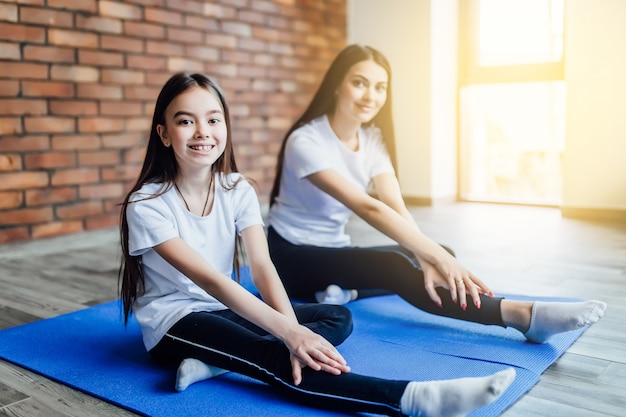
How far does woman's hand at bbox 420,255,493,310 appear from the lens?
5.06ft

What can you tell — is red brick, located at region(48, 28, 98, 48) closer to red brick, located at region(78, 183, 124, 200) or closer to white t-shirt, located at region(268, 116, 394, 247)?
red brick, located at region(78, 183, 124, 200)

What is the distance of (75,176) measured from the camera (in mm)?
3168

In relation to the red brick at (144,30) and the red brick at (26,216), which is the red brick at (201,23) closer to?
the red brick at (144,30)

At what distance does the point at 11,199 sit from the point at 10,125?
1.09 ft

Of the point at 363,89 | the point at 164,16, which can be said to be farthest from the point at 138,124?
the point at 363,89

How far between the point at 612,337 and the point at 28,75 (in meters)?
2.59

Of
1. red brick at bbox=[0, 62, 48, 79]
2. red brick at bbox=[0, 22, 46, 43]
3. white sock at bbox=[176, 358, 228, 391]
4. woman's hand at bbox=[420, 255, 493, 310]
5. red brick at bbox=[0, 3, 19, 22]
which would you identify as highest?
red brick at bbox=[0, 3, 19, 22]

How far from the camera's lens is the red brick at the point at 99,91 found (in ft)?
10.3

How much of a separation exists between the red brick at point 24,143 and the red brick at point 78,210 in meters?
0.31

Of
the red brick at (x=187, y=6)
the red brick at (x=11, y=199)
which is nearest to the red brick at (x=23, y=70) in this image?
the red brick at (x=11, y=199)

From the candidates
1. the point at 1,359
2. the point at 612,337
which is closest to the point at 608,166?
the point at 612,337

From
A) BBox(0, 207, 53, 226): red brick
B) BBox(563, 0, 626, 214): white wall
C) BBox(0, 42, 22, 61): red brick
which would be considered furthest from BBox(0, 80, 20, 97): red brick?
BBox(563, 0, 626, 214): white wall

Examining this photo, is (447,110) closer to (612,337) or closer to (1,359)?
(612,337)

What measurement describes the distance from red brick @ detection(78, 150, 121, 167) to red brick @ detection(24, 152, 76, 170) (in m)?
0.05
